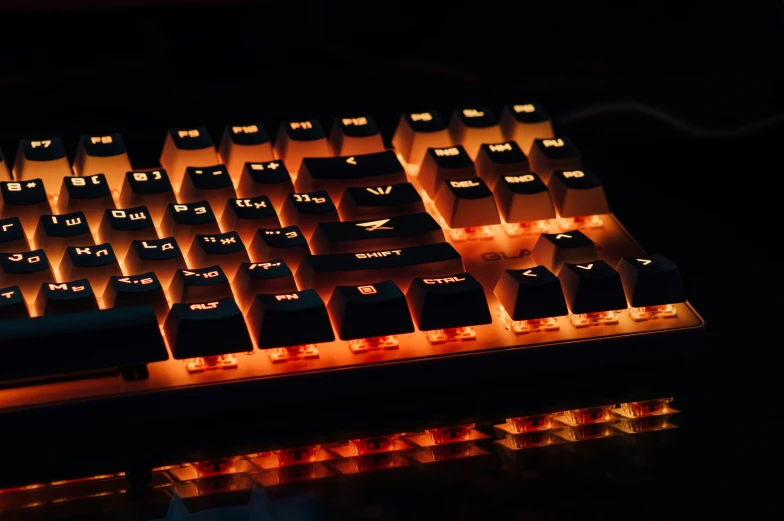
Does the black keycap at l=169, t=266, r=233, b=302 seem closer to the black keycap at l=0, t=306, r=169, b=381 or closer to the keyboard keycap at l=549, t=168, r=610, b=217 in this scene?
the black keycap at l=0, t=306, r=169, b=381

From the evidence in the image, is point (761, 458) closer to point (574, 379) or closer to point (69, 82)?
point (574, 379)

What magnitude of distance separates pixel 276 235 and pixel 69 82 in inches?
16.4

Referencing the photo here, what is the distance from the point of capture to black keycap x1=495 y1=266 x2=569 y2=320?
0.67m

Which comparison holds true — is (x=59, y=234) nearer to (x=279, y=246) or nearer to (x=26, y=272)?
(x=26, y=272)

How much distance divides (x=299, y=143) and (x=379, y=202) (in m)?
0.11

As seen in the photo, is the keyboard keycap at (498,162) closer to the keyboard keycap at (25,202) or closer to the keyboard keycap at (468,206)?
the keyboard keycap at (468,206)

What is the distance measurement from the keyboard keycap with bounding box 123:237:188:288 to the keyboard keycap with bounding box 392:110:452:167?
254 millimetres

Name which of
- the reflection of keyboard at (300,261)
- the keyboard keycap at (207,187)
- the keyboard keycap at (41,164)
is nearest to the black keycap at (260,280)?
the reflection of keyboard at (300,261)

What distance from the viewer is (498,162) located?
81 cm

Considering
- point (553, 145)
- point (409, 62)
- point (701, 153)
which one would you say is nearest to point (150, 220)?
point (553, 145)

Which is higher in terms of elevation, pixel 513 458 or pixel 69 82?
pixel 69 82

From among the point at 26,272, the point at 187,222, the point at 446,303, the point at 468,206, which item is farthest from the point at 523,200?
the point at 26,272

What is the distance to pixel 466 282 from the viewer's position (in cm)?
67

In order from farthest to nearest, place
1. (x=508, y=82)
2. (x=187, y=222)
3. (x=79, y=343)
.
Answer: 1. (x=508, y=82)
2. (x=187, y=222)
3. (x=79, y=343)
